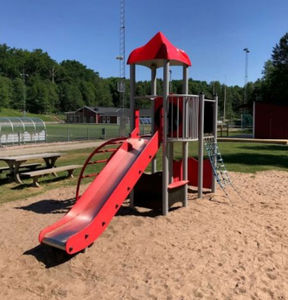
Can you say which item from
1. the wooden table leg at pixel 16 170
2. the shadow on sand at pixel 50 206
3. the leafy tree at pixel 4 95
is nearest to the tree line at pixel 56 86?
the leafy tree at pixel 4 95

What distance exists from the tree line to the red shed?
31790 millimetres

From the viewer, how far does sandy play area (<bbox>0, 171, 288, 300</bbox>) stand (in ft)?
11.6

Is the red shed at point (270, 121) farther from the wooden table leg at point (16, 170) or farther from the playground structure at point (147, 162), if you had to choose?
the wooden table leg at point (16, 170)

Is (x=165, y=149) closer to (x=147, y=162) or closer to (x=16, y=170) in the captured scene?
(x=147, y=162)

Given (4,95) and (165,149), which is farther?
(4,95)

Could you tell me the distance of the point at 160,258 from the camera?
4.19 meters

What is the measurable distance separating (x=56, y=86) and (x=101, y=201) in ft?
364

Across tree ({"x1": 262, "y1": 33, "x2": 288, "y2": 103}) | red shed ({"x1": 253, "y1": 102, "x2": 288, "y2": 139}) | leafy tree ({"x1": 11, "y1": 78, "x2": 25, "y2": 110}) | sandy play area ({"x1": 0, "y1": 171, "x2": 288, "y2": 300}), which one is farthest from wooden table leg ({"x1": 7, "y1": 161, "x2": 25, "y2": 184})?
→ leafy tree ({"x1": 11, "y1": 78, "x2": 25, "y2": 110})

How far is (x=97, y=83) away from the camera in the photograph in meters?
133

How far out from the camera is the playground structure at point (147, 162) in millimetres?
4441

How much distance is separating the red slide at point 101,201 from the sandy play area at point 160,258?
286 millimetres

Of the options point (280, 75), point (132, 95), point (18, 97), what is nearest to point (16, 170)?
point (132, 95)

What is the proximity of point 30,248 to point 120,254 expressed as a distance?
126cm

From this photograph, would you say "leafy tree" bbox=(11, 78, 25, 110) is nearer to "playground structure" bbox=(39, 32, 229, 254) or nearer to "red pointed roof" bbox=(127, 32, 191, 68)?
"playground structure" bbox=(39, 32, 229, 254)
